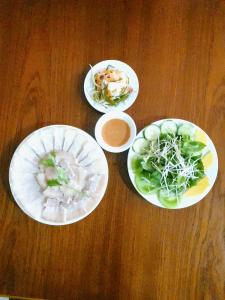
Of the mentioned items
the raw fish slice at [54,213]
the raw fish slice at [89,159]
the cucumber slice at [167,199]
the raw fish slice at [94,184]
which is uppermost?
the raw fish slice at [89,159]

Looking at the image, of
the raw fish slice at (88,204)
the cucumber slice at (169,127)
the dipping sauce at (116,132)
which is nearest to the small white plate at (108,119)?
the dipping sauce at (116,132)

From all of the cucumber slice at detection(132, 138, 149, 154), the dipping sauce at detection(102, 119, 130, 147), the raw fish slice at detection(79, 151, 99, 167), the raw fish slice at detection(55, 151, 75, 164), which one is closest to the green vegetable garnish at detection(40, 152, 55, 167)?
the raw fish slice at detection(55, 151, 75, 164)

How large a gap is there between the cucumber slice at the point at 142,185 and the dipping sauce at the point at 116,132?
0.55 feet

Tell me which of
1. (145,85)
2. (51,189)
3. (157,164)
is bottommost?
(51,189)

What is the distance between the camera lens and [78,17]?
62.4 inches

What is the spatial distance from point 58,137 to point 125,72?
1.38ft

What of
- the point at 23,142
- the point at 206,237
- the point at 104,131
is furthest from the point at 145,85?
the point at 206,237

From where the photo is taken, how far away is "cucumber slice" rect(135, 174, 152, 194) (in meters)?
1.39

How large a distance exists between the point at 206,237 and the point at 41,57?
3.63ft

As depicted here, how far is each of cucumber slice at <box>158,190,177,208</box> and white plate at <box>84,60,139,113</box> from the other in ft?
1.34

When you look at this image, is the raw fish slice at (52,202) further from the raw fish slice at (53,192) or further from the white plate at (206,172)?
the white plate at (206,172)

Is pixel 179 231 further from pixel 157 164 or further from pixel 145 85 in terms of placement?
pixel 145 85

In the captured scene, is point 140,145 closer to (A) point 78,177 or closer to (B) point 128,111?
(B) point 128,111

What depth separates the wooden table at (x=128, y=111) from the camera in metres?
1.43
